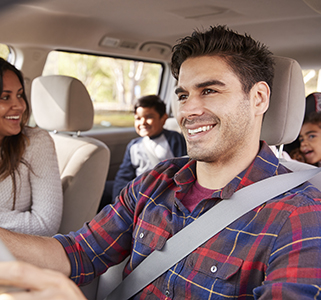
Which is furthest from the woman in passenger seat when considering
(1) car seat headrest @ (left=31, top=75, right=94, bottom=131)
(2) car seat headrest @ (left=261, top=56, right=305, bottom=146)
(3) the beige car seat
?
(2) car seat headrest @ (left=261, top=56, right=305, bottom=146)

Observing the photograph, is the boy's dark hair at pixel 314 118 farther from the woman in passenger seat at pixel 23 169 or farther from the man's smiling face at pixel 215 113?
the woman in passenger seat at pixel 23 169

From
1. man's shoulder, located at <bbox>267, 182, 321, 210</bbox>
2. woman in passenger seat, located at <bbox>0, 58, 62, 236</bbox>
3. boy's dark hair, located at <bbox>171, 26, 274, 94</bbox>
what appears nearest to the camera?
man's shoulder, located at <bbox>267, 182, 321, 210</bbox>

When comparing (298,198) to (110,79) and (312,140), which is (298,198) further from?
(110,79)

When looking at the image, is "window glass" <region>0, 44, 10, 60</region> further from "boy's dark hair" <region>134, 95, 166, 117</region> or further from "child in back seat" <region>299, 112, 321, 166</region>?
"child in back seat" <region>299, 112, 321, 166</region>

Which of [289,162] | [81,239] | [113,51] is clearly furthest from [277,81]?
[113,51]

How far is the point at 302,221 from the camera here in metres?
0.99

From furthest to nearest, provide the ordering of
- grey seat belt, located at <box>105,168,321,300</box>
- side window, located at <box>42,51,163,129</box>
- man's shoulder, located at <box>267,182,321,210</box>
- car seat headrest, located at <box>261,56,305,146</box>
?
side window, located at <box>42,51,163,129</box>
car seat headrest, located at <box>261,56,305,146</box>
grey seat belt, located at <box>105,168,321,300</box>
man's shoulder, located at <box>267,182,321,210</box>

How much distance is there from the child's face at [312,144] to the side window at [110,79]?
5.56ft

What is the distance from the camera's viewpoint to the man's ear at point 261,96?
1300 mm

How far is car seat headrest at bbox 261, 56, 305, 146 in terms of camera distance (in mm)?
1407

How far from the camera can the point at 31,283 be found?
55 cm

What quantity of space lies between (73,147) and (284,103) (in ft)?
4.45

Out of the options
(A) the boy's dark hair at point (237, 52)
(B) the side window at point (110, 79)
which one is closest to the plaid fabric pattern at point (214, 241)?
(A) the boy's dark hair at point (237, 52)

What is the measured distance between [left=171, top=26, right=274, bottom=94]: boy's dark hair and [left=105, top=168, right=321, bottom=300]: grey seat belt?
34cm
